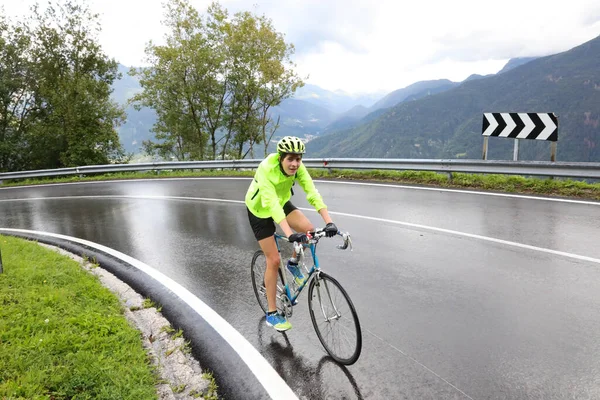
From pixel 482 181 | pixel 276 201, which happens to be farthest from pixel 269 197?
pixel 482 181

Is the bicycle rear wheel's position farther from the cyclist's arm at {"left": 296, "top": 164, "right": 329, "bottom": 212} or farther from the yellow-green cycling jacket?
the cyclist's arm at {"left": 296, "top": 164, "right": 329, "bottom": 212}

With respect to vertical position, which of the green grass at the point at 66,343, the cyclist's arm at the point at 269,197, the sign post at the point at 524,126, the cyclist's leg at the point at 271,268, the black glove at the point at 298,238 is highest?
the sign post at the point at 524,126

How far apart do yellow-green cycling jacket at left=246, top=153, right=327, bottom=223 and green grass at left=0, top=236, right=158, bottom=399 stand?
68.2 inches

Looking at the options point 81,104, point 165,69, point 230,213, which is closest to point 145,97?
point 165,69

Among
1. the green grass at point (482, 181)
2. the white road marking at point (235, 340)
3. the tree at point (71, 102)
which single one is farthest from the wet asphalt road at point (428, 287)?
the tree at point (71, 102)

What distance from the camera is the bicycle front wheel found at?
11.0 feet

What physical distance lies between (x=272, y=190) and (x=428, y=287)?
2420 millimetres

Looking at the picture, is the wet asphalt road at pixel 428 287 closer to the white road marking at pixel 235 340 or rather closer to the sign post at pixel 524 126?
the white road marking at pixel 235 340

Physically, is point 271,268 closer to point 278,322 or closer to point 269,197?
point 278,322

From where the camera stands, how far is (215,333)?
406 centimetres

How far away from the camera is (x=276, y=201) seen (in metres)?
3.71

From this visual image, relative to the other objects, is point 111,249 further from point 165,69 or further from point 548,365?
point 165,69

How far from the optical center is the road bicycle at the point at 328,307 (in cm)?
338

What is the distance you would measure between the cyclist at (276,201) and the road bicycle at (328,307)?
4.2 inches
